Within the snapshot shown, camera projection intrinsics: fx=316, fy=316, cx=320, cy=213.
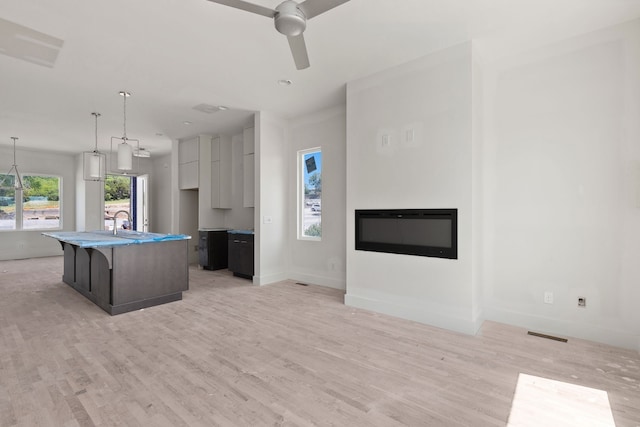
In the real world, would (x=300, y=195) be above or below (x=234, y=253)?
above

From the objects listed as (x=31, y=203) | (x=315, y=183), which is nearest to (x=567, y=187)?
(x=315, y=183)

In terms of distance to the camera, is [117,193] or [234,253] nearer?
[234,253]

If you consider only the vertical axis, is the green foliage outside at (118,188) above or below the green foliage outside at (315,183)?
above

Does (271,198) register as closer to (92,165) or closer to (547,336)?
(92,165)

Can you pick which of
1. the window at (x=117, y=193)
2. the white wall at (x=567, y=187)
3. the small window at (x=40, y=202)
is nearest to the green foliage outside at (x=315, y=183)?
the white wall at (x=567, y=187)

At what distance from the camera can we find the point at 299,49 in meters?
2.17

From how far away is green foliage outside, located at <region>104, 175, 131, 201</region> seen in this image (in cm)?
1007

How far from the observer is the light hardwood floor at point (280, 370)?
1.87 meters

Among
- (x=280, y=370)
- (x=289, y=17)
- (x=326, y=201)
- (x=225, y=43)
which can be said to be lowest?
(x=280, y=370)

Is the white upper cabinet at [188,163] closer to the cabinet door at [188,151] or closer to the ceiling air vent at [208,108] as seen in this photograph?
the cabinet door at [188,151]

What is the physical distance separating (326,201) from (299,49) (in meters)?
3.03

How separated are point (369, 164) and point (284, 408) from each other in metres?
2.71

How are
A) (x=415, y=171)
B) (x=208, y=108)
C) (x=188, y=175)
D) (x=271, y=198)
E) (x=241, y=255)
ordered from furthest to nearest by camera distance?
1. (x=188, y=175)
2. (x=241, y=255)
3. (x=271, y=198)
4. (x=208, y=108)
5. (x=415, y=171)

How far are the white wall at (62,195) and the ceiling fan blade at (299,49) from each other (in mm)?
9362
